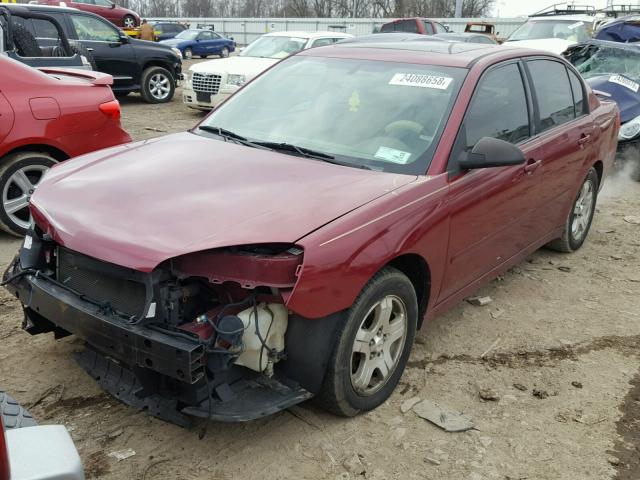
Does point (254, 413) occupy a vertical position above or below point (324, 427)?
above

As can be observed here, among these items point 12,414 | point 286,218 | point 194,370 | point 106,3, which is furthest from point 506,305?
point 106,3

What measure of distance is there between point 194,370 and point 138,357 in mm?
260

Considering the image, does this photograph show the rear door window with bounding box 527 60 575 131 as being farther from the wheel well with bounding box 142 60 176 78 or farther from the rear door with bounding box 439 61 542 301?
the wheel well with bounding box 142 60 176 78

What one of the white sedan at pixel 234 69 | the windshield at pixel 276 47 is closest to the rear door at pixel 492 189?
the white sedan at pixel 234 69

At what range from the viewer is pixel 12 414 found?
6.07ft

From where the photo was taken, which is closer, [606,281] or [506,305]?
[506,305]

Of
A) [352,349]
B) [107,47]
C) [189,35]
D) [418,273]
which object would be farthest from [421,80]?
[189,35]

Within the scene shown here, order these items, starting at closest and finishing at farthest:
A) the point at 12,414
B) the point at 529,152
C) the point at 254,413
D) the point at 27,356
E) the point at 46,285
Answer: the point at 12,414
the point at 254,413
the point at 46,285
the point at 27,356
the point at 529,152

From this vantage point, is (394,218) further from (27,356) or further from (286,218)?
(27,356)

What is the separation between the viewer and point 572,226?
5.43 metres

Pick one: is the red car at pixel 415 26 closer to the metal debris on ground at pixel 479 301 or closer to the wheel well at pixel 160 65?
the wheel well at pixel 160 65

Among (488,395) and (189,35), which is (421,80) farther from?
(189,35)

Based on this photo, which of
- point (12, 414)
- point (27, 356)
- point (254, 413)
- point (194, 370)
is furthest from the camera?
point (27, 356)

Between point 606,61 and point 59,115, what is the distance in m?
8.20
